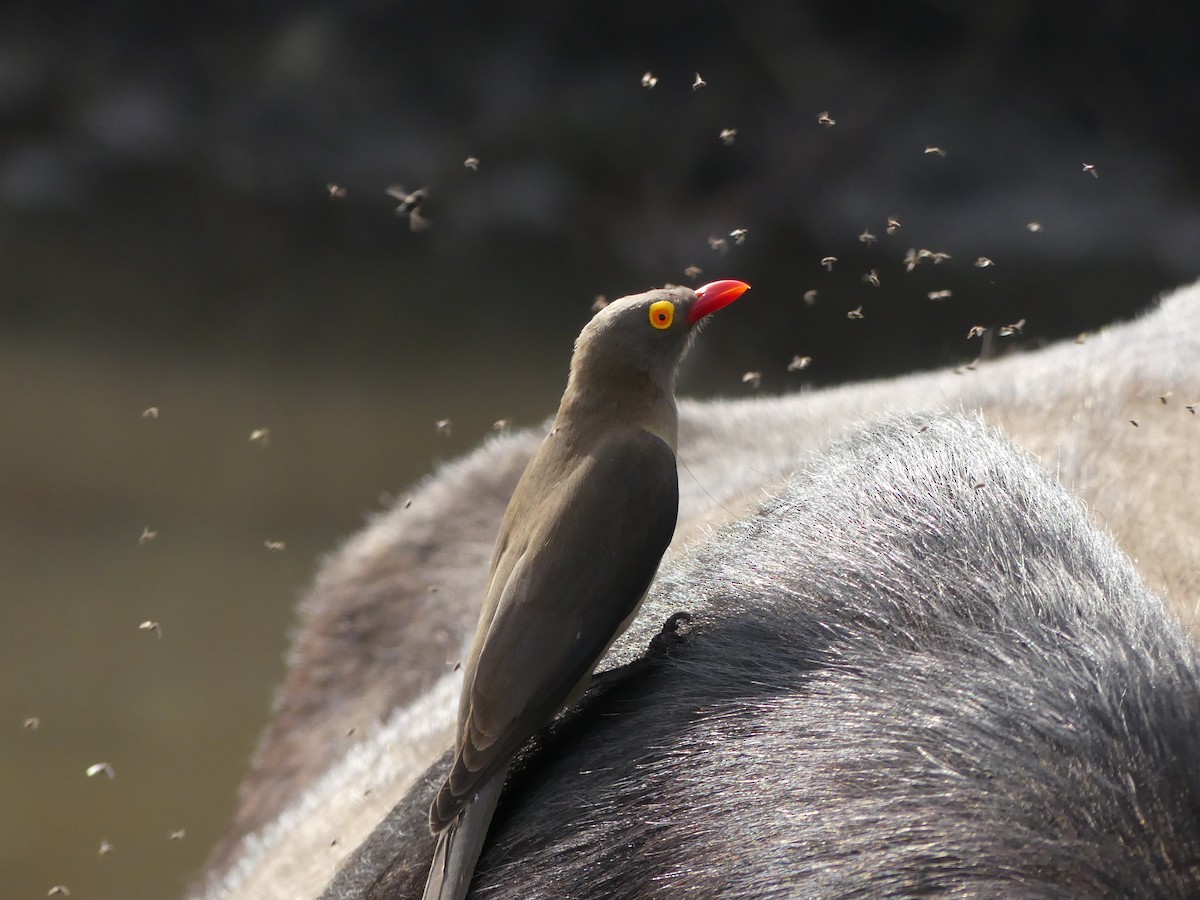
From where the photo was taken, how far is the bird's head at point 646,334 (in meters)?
0.96

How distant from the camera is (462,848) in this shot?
83 centimetres

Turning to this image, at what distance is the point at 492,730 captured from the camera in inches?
32.1

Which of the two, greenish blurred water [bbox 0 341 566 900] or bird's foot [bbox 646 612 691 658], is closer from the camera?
bird's foot [bbox 646 612 691 658]

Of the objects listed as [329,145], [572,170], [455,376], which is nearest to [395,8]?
[329,145]

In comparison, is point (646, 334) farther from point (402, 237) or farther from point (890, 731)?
point (402, 237)

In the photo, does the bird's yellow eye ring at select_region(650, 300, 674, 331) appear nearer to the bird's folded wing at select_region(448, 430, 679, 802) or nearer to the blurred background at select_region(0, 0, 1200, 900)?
the bird's folded wing at select_region(448, 430, 679, 802)

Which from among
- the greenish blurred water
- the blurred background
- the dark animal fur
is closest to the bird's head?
the dark animal fur

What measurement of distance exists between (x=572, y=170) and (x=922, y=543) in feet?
18.7

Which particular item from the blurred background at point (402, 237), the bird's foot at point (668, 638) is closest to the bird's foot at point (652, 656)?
the bird's foot at point (668, 638)

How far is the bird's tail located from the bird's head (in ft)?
1.00

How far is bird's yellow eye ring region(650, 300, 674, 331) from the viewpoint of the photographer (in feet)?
3.19

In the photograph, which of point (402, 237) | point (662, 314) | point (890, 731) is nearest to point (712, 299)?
point (662, 314)

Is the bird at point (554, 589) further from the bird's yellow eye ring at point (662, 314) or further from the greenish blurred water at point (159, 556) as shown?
the greenish blurred water at point (159, 556)

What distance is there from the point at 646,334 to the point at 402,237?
527 centimetres
